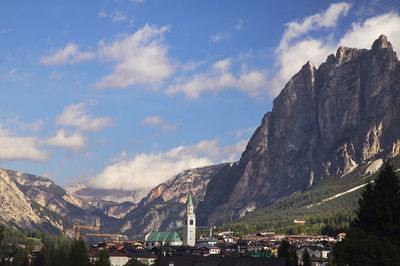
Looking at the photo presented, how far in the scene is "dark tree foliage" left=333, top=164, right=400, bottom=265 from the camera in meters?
93.1

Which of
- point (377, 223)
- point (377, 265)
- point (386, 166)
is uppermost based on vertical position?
point (386, 166)

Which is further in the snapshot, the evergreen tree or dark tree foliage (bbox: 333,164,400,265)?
the evergreen tree

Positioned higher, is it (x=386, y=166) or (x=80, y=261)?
(x=386, y=166)

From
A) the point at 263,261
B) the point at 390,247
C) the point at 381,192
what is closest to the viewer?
the point at 390,247

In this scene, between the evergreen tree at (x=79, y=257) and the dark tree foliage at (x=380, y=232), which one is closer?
the dark tree foliage at (x=380, y=232)

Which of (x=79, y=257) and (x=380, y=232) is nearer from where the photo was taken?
(x=380, y=232)

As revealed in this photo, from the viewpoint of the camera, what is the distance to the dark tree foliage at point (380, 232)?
93062 mm

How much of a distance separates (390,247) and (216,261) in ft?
348

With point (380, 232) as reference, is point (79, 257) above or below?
below

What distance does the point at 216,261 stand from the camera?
193 meters

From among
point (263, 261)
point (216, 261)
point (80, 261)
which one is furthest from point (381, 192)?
point (80, 261)

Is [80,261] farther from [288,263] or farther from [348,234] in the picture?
[348,234]

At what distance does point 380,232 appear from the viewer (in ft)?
326

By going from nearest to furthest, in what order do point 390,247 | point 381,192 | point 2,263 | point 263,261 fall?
point 390,247 < point 381,192 < point 263,261 < point 2,263
